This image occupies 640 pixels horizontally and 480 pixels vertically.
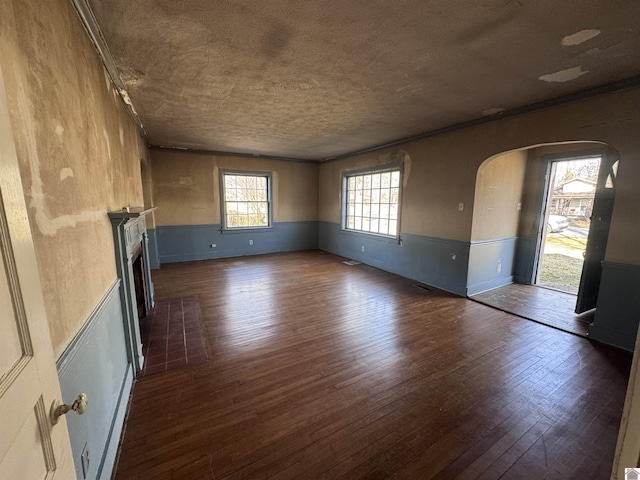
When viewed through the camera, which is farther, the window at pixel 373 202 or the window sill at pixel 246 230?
the window sill at pixel 246 230

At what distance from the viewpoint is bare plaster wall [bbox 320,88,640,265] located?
2557 millimetres

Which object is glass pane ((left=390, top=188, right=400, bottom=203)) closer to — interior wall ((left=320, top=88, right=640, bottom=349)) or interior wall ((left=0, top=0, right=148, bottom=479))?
interior wall ((left=320, top=88, right=640, bottom=349))

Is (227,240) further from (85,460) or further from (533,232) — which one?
(533,232)

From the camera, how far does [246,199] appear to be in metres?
6.72

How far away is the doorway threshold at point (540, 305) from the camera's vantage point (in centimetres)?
318

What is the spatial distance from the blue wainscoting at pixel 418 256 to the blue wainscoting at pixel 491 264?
152 millimetres

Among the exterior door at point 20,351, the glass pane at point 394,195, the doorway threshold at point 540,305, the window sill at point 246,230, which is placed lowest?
the doorway threshold at point 540,305

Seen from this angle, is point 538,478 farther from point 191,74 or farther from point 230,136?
point 230,136

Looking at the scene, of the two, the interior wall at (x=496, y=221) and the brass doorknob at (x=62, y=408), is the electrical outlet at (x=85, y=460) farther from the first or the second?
the interior wall at (x=496, y=221)

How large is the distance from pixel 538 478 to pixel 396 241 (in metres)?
3.96

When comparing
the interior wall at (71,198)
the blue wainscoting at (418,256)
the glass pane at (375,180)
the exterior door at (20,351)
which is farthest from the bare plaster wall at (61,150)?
Result: the glass pane at (375,180)

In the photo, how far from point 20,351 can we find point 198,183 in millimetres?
6007

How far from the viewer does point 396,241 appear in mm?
5191

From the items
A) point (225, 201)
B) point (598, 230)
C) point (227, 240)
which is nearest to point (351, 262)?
point (227, 240)
